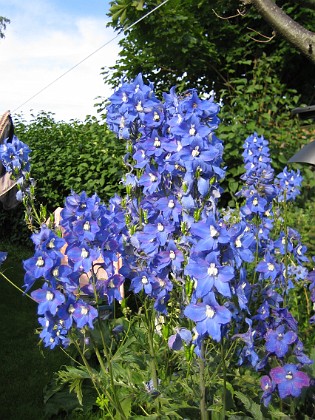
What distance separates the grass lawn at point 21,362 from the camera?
3.36 meters

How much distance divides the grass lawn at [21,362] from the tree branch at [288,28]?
2346 mm

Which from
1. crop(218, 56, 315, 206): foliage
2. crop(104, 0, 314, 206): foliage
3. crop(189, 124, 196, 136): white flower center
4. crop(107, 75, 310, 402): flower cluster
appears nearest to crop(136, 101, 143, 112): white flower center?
crop(107, 75, 310, 402): flower cluster

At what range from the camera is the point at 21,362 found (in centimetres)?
412

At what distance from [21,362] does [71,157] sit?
353 cm

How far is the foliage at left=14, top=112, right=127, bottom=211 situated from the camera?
20.4 feet

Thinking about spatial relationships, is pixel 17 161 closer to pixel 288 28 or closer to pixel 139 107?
pixel 139 107

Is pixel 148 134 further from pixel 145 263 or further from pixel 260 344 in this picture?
pixel 260 344

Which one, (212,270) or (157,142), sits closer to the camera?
(212,270)

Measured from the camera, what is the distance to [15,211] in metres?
9.40

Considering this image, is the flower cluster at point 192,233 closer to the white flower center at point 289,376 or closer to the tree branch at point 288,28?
the white flower center at point 289,376

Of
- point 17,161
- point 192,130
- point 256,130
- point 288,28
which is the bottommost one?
point 192,130

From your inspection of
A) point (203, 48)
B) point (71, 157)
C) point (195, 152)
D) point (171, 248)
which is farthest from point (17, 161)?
point (203, 48)

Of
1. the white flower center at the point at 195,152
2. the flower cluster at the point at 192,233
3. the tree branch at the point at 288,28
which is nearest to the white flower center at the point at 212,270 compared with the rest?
the flower cluster at the point at 192,233

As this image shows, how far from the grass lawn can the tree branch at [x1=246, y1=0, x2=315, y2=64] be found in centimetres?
235
